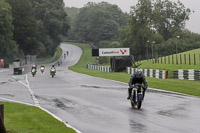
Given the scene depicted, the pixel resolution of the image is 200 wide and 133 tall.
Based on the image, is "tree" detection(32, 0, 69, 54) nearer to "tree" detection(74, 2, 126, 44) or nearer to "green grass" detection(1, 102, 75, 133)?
"tree" detection(74, 2, 126, 44)

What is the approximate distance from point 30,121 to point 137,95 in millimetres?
4743

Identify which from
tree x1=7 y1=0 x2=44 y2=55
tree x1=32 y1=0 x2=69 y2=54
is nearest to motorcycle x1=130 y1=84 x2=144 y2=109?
tree x1=7 y1=0 x2=44 y2=55

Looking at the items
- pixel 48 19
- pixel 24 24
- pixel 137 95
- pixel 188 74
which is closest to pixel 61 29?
pixel 48 19

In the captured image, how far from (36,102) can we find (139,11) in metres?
93.4

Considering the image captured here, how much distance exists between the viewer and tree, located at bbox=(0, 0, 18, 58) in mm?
92188

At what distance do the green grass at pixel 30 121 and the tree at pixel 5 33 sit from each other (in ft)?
260

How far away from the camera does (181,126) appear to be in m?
11.1

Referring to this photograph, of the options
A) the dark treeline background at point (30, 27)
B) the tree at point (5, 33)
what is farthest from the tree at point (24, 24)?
the tree at point (5, 33)

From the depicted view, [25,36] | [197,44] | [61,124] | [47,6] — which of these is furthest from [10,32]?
[61,124]

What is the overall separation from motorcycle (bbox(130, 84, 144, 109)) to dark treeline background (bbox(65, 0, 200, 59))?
56729mm

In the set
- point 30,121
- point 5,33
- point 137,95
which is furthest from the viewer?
point 5,33

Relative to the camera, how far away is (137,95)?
1523cm

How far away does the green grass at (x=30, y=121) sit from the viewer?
10547 millimetres

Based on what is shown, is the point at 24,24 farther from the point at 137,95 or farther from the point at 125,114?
the point at 125,114
